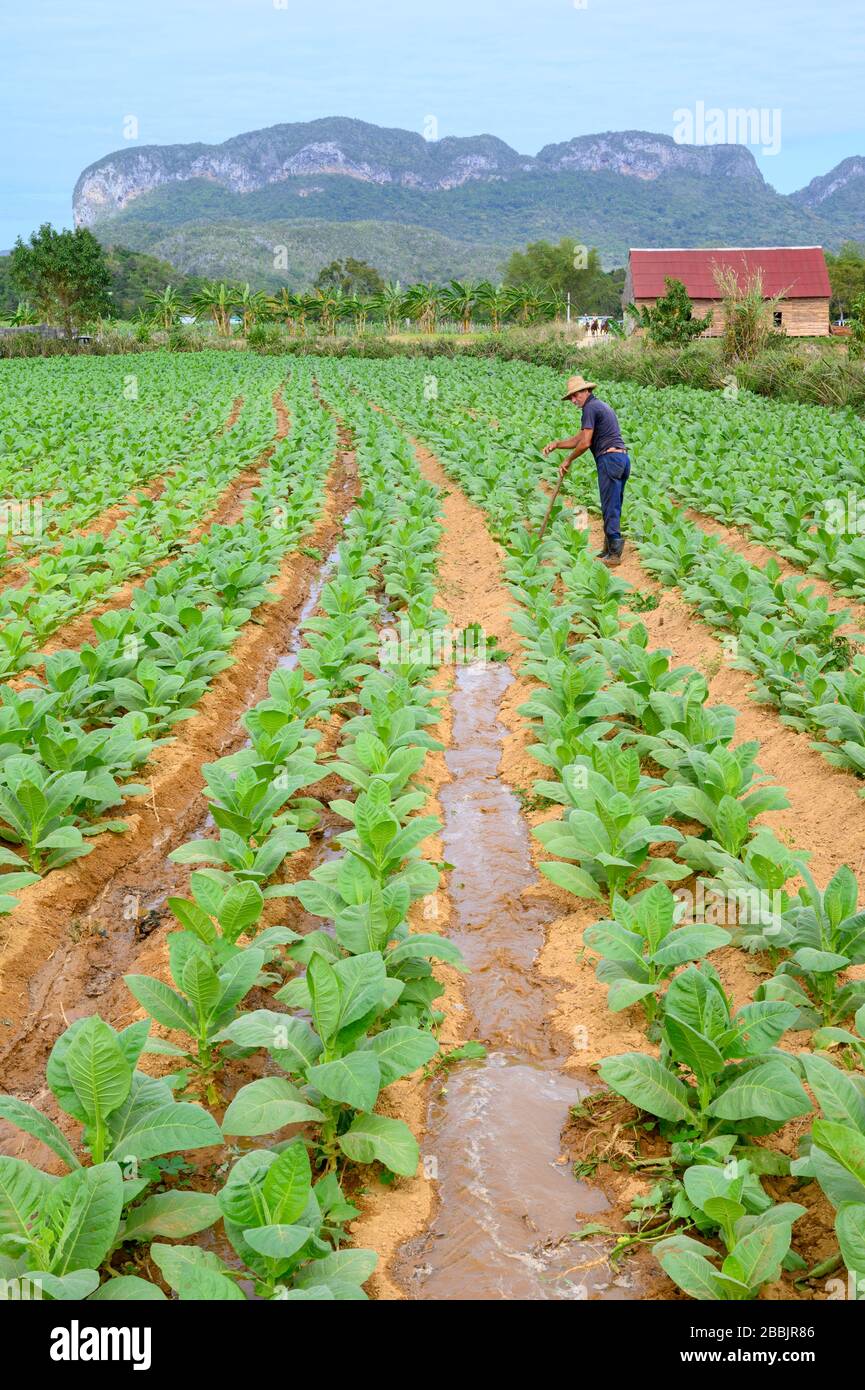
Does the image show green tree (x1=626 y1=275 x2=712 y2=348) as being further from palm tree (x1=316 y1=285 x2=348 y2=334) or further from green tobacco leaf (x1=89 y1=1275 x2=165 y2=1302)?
green tobacco leaf (x1=89 y1=1275 x2=165 y2=1302)

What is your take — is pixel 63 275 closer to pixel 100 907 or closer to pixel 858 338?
pixel 858 338

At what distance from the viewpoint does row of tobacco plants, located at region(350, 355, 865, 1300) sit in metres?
2.59

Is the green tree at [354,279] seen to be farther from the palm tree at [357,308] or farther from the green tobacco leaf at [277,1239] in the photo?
the green tobacco leaf at [277,1239]

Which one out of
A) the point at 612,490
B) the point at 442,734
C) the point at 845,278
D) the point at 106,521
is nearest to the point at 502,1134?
the point at 442,734

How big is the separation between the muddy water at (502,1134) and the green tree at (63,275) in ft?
197

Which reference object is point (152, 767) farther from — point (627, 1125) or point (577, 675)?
point (627, 1125)

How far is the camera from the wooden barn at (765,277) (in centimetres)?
4475

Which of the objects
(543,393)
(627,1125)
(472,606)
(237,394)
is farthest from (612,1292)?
(237,394)

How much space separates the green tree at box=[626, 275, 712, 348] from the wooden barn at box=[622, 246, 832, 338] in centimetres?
1422

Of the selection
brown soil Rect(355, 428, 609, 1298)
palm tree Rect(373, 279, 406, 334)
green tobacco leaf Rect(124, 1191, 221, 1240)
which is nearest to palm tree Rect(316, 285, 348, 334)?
palm tree Rect(373, 279, 406, 334)

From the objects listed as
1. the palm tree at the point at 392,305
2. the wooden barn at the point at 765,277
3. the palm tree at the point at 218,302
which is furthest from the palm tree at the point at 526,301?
the palm tree at the point at 218,302

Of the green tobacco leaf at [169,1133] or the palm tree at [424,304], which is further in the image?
the palm tree at [424,304]

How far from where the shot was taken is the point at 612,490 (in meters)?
10.3

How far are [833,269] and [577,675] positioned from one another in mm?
63372
